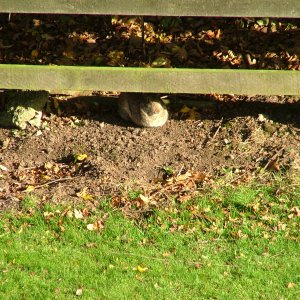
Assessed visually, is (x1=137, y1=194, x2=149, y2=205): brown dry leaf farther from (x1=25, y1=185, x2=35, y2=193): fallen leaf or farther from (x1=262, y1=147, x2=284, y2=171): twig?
(x1=262, y1=147, x2=284, y2=171): twig

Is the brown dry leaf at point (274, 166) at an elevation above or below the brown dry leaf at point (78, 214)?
above

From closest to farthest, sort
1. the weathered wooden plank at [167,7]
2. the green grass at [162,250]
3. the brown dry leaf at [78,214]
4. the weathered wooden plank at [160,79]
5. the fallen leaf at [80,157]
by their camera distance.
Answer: the green grass at [162,250], the brown dry leaf at [78,214], the weathered wooden plank at [167,7], the weathered wooden plank at [160,79], the fallen leaf at [80,157]

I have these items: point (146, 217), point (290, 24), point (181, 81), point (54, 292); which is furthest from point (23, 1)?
point (290, 24)

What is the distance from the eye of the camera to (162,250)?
237 inches

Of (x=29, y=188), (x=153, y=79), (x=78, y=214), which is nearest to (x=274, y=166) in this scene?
(x=153, y=79)

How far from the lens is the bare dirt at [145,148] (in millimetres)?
6762

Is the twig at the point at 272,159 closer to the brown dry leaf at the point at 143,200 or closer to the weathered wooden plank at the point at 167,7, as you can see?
the brown dry leaf at the point at 143,200

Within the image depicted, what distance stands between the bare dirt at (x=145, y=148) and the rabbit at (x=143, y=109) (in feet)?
0.28

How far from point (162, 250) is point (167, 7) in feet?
7.02

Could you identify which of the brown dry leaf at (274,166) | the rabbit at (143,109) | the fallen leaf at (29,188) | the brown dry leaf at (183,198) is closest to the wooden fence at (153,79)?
the rabbit at (143,109)

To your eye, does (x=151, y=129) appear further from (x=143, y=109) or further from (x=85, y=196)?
(x=85, y=196)

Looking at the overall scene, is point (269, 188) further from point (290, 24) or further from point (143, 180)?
point (290, 24)

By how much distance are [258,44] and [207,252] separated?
336cm

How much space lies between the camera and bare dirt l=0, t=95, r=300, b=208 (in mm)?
6762
